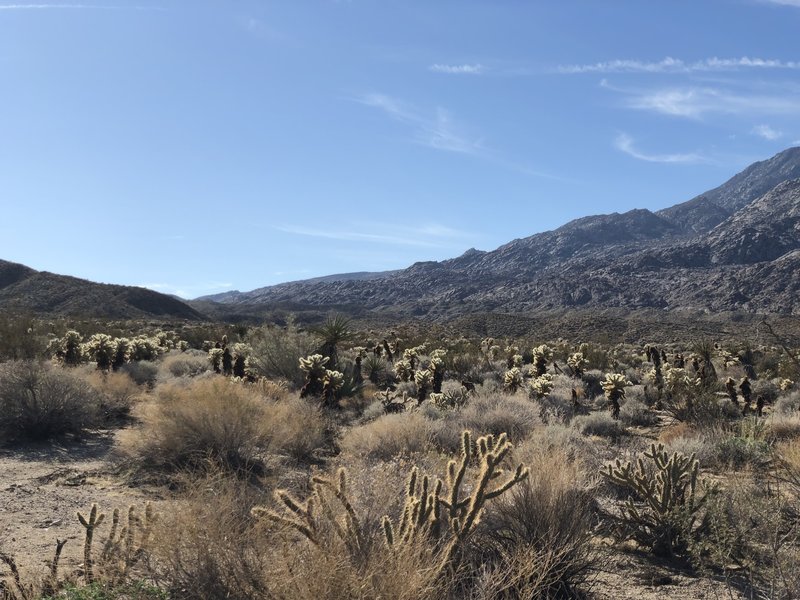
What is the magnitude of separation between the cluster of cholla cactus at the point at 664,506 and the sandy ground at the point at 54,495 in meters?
5.27

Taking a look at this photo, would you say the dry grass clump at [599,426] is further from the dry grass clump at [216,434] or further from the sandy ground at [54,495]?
the sandy ground at [54,495]

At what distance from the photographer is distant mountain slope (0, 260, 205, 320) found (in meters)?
59.4

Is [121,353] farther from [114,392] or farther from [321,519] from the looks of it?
[321,519]

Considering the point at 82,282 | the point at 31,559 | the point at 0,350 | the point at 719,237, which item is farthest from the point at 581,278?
the point at 31,559

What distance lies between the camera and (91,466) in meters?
8.98

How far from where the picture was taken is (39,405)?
35.3ft

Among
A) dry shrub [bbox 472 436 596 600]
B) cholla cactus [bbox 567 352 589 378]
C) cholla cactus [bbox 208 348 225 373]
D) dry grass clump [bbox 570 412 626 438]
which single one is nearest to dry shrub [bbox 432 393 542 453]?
dry grass clump [bbox 570 412 626 438]

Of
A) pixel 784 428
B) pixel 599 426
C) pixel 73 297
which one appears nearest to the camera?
pixel 784 428

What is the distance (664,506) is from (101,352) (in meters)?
15.7

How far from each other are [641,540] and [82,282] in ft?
253

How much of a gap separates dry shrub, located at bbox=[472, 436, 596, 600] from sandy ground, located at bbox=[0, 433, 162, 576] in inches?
131

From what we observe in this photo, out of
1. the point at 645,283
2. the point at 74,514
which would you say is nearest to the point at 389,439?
the point at 74,514

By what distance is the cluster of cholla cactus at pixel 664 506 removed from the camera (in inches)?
230

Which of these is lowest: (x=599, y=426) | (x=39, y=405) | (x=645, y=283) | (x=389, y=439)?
(x=599, y=426)
